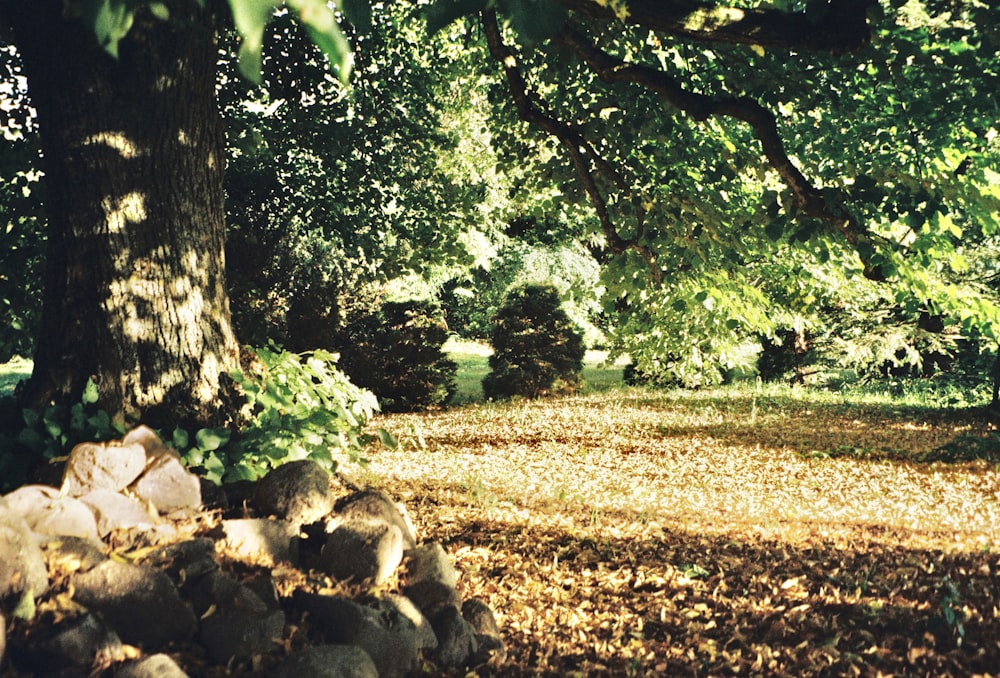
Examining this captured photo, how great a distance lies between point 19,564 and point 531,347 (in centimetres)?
1289

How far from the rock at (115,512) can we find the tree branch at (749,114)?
3.78 metres

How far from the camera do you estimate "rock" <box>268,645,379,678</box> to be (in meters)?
2.51

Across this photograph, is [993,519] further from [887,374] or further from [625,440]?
[887,374]

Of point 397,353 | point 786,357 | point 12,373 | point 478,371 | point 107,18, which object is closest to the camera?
point 107,18

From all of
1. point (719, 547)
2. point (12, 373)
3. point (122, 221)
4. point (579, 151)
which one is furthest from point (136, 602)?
point (12, 373)

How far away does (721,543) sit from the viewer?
203 inches

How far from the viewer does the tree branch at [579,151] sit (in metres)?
6.39

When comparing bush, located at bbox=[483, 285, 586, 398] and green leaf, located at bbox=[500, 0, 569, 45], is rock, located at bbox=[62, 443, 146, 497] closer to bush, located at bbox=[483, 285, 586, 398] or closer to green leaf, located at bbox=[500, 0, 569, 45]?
green leaf, located at bbox=[500, 0, 569, 45]

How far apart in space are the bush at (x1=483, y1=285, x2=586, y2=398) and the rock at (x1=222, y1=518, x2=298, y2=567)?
38.5 ft

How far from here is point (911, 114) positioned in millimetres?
6355

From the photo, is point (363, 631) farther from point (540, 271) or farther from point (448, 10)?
point (540, 271)

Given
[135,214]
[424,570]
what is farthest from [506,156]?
[424,570]

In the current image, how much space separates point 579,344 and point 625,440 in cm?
520

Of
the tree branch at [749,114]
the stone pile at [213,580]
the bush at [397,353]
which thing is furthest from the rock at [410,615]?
the bush at [397,353]
